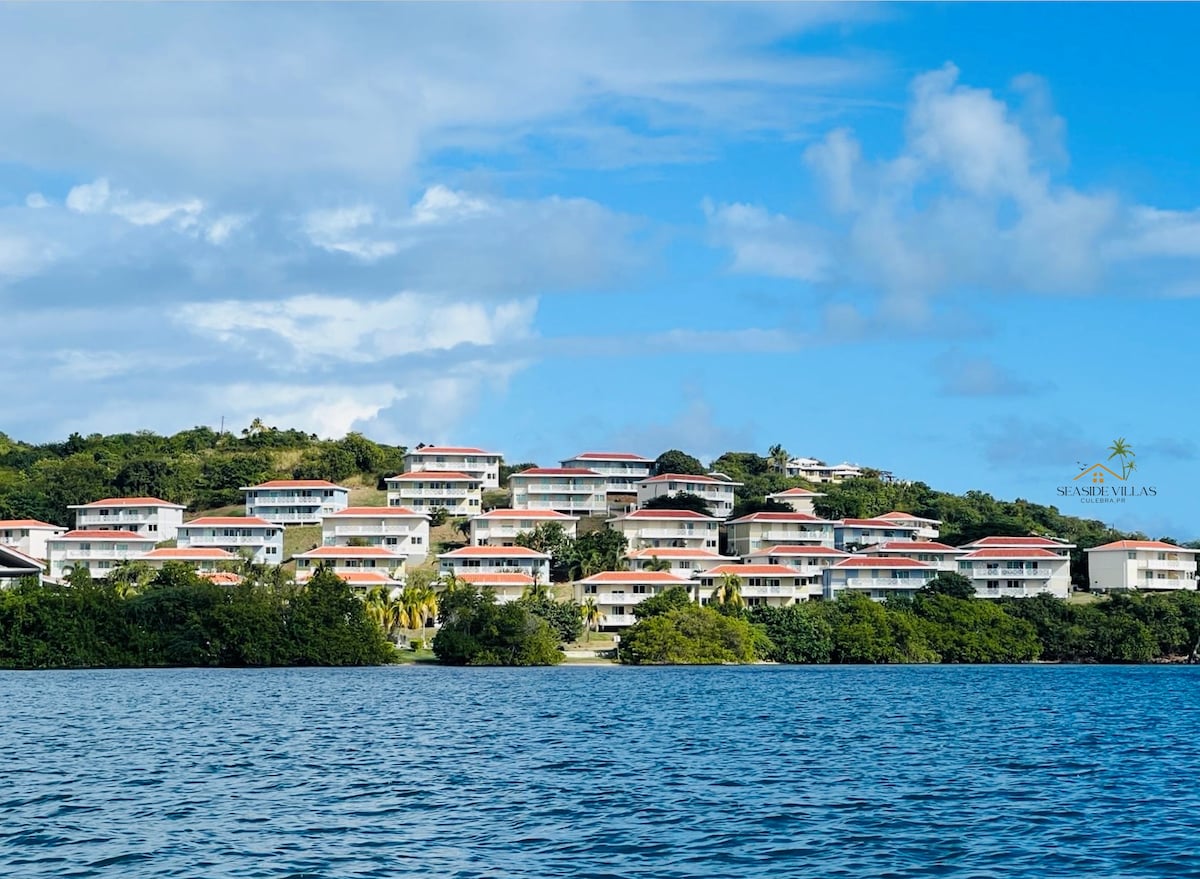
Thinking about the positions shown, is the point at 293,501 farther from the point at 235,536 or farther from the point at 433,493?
the point at 433,493

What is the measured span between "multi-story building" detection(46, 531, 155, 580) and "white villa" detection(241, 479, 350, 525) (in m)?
15.1

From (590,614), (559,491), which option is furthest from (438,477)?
(590,614)

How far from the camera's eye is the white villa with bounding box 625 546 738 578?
114688 mm

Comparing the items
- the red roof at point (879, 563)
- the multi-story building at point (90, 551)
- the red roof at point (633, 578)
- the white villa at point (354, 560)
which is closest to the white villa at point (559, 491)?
the white villa at point (354, 560)

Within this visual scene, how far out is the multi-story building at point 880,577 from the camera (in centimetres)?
10925

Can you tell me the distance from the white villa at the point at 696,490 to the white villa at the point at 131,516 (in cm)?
4441

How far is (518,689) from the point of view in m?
63.5

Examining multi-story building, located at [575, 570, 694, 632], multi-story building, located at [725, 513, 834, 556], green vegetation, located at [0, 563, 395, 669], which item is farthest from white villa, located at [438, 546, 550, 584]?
green vegetation, located at [0, 563, 395, 669]

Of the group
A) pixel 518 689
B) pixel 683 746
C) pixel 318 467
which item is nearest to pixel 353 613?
pixel 518 689

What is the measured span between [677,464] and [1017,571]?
163 feet

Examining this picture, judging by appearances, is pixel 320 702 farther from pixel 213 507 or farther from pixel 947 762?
pixel 213 507

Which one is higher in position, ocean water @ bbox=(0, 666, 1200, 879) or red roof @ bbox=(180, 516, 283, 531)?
red roof @ bbox=(180, 516, 283, 531)

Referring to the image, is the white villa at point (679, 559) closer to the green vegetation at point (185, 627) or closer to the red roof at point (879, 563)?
the red roof at point (879, 563)

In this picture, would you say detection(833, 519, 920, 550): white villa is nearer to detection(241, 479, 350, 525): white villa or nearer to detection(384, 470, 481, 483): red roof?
detection(384, 470, 481, 483): red roof
